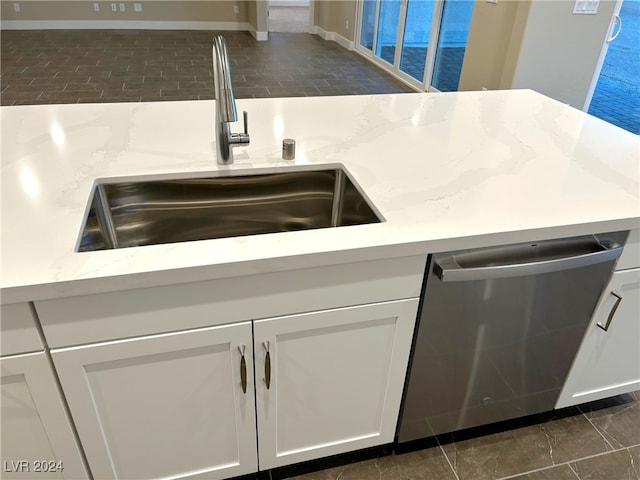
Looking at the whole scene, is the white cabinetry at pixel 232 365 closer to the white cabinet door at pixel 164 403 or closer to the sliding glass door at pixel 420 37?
the white cabinet door at pixel 164 403

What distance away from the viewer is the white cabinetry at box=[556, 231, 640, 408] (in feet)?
4.60

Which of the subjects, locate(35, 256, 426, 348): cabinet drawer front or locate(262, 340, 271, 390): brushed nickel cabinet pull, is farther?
locate(262, 340, 271, 390): brushed nickel cabinet pull

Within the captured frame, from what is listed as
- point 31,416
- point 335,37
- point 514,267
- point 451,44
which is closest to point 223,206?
point 31,416

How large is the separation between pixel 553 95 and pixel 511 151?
2.67 meters

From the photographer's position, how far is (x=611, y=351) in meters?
A: 1.56

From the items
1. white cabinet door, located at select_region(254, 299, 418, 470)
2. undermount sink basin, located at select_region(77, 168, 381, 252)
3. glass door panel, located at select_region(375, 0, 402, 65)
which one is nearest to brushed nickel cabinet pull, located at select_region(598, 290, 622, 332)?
white cabinet door, located at select_region(254, 299, 418, 470)

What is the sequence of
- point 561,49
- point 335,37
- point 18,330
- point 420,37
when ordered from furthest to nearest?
1. point 335,37
2. point 420,37
3. point 561,49
4. point 18,330

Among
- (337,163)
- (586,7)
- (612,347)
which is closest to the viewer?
(337,163)

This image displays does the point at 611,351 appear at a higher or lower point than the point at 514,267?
lower

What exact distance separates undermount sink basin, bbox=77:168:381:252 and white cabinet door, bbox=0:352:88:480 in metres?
0.35

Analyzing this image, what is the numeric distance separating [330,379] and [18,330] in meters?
0.74

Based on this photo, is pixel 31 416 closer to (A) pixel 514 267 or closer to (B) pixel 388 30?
(A) pixel 514 267

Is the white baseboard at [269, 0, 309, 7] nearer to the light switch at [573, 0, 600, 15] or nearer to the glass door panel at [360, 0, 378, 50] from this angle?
the glass door panel at [360, 0, 378, 50]

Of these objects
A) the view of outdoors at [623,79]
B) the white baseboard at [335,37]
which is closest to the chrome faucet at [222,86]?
the view of outdoors at [623,79]
